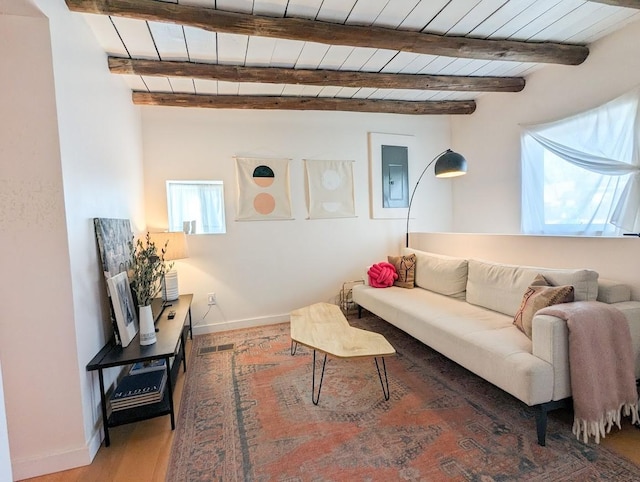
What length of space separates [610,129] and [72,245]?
4074mm

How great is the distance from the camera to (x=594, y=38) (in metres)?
2.66

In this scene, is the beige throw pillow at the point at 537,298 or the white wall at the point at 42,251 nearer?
the white wall at the point at 42,251

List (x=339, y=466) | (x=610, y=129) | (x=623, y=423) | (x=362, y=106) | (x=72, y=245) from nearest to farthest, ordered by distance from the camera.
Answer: (x=339, y=466), (x=72, y=245), (x=623, y=423), (x=610, y=129), (x=362, y=106)

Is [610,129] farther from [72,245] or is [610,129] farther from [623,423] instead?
[72,245]

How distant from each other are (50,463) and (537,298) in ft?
10.1

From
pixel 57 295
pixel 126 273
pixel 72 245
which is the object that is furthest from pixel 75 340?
pixel 126 273

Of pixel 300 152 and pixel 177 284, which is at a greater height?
pixel 300 152

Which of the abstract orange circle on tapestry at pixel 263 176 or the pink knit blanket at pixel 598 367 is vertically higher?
the abstract orange circle on tapestry at pixel 263 176

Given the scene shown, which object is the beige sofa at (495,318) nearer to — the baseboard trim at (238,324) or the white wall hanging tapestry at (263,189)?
the baseboard trim at (238,324)

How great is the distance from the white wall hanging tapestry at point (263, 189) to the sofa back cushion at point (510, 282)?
2197mm

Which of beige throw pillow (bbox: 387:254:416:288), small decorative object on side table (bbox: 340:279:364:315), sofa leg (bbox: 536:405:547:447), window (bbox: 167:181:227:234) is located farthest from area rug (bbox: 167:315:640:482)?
window (bbox: 167:181:227:234)

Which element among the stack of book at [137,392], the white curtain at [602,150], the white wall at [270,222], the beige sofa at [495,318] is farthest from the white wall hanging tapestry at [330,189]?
the stack of book at [137,392]

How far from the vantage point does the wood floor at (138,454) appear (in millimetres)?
1621

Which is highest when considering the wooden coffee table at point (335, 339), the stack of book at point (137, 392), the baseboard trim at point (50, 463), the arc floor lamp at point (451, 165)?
the arc floor lamp at point (451, 165)
